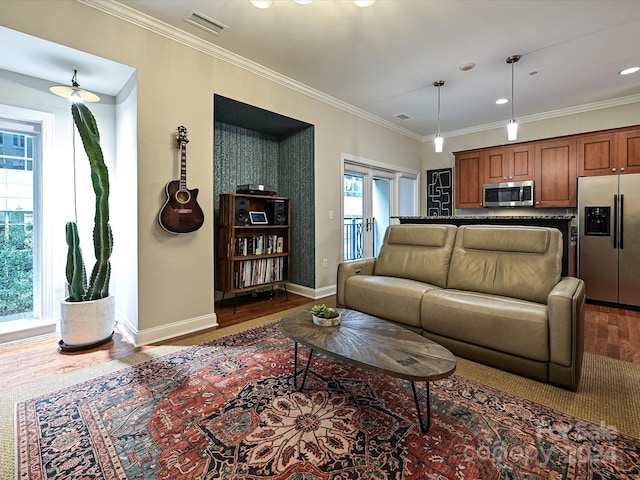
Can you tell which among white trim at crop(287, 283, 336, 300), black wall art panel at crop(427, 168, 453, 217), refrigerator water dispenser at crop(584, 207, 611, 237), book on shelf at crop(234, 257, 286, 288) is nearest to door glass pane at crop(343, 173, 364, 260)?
white trim at crop(287, 283, 336, 300)

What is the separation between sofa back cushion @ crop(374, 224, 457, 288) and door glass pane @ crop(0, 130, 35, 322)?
3391mm

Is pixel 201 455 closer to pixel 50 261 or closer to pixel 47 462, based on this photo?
pixel 47 462

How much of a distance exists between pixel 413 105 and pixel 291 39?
2369 millimetres

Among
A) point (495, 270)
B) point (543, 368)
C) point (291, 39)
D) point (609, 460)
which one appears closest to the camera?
point (609, 460)

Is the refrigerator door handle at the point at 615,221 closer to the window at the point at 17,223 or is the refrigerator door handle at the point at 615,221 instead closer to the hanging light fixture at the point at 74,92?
the hanging light fixture at the point at 74,92

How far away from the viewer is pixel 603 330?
2.94 metres

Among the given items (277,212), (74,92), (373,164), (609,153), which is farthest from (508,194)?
(74,92)

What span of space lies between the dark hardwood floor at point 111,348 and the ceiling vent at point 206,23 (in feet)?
8.86

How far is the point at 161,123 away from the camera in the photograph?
8.71ft

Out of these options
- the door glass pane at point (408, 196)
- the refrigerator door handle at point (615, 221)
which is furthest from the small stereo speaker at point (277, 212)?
the refrigerator door handle at point (615, 221)

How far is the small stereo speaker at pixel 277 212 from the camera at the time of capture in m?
3.99

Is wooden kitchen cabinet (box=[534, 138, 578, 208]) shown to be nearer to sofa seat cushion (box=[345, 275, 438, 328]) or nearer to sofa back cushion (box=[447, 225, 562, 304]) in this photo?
sofa back cushion (box=[447, 225, 562, 304])

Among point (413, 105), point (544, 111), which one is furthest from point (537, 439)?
→ point (544, 111)

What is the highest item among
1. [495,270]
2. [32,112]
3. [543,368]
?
[32,112]
